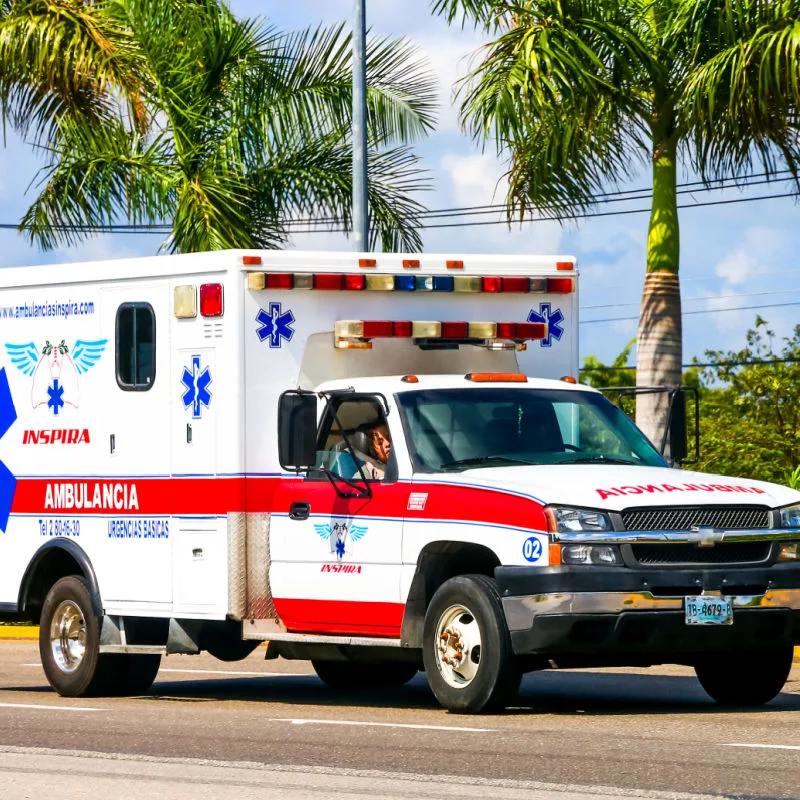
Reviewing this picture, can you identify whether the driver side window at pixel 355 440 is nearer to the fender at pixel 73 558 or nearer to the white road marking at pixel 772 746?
the fender at pixel 73 558

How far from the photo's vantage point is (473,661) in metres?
11.0

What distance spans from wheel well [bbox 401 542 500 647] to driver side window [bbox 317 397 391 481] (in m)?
0.66

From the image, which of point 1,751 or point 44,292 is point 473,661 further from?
point 44,292

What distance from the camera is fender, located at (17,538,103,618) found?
532 inches

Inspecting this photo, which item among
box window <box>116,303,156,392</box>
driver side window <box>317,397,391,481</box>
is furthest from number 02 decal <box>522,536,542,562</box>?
box window <box>116,303,156,392</box>

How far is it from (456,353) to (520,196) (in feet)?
25.0

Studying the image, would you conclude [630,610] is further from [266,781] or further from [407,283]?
[407,283]

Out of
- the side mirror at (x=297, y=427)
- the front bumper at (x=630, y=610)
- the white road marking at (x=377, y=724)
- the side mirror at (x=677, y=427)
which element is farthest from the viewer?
the side mirror at (x=677, y=427)

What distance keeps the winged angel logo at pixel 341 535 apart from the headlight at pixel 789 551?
252cm

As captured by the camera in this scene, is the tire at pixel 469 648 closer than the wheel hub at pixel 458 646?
Yes

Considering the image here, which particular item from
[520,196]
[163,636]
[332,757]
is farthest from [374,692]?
[520,196]

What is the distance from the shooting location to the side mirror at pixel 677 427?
1273 cm

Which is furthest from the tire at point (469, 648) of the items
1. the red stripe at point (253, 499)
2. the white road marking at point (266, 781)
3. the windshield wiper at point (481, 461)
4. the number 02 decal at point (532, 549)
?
the white road marking at point (266, 781)

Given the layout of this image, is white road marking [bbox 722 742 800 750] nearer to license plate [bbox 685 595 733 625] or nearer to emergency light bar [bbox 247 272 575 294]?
license plate [bbox 685 595 733 625]
